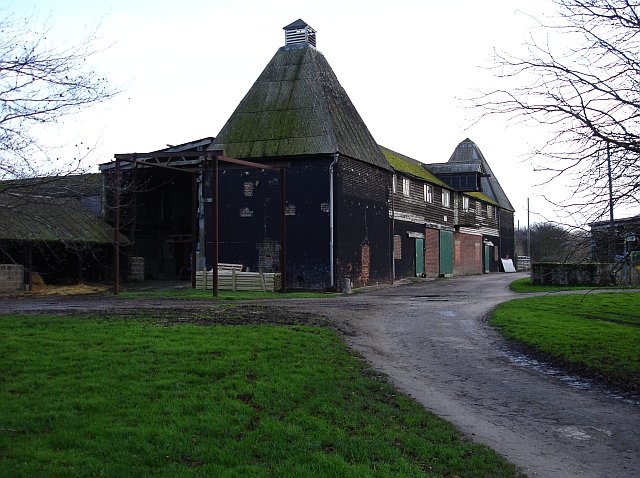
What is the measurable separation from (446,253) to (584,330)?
27.6 metres

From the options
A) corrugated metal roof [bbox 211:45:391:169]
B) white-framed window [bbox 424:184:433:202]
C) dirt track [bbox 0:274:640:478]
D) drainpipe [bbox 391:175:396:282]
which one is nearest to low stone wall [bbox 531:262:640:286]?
drainpipe [bbox 391:175:396:282]

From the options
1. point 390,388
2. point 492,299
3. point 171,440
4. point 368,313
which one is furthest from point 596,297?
point 171,440

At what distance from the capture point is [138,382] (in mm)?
8133

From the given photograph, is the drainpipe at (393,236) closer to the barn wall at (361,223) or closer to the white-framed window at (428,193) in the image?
the barn wall at (361,223)

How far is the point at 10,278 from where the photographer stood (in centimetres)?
2744

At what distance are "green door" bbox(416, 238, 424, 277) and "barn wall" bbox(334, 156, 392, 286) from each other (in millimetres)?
4409

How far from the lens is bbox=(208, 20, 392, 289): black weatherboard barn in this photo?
27.9 meters

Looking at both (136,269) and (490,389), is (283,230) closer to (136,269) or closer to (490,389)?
(136,269)

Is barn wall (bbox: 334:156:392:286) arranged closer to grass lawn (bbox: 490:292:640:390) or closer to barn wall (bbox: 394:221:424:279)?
barn wall (bbox: 394:221:424:279)

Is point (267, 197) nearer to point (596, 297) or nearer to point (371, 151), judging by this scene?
point (371, 151)

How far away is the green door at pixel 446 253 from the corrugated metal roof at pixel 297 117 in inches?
405

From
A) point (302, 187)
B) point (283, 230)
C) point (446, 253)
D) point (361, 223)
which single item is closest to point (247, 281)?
point (283, 230)

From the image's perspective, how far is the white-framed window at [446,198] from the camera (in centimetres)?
4200

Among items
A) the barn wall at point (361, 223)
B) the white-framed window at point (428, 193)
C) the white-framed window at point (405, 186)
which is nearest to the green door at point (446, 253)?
the white-framed window at point (428, 193)
